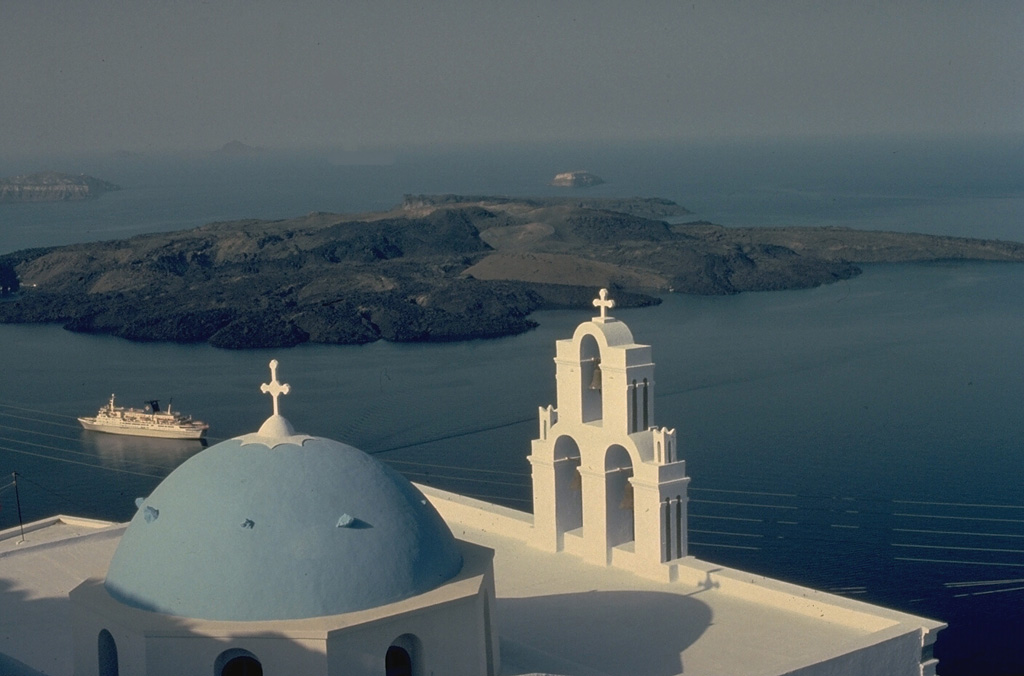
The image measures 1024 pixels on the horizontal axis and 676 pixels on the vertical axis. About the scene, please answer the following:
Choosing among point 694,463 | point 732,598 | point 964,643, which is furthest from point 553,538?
point 694,463

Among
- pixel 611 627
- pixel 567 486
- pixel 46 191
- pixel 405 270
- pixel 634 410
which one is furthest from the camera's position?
pixel 46 191

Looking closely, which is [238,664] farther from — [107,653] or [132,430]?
[132,430]

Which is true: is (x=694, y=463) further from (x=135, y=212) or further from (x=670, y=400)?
(x=135, y=212)

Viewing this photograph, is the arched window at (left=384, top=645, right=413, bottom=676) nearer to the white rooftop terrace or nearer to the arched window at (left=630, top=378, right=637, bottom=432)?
the white rooftop terrace

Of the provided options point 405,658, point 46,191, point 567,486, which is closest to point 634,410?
point 567,486

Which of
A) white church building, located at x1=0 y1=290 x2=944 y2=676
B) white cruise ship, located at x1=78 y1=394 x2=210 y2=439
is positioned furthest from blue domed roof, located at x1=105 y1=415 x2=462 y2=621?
white cruise ship, located at x1=78 y1=394 x2=210 y2=439

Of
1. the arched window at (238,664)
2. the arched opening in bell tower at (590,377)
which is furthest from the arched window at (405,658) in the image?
the arched opening in bell tower at (590,377)
